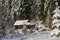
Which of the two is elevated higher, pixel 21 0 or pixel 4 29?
pixel 21 0

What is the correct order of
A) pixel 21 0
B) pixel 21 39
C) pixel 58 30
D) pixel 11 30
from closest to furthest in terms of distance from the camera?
pixel 21 39 → pixel 58 30 → pixel 11 30 → pixel 21 0

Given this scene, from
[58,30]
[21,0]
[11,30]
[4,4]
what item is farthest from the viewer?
[21,0]

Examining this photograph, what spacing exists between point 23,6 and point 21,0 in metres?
0.53

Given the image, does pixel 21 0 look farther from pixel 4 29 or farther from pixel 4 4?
pixel 4 29

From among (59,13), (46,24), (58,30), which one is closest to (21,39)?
(58,30)

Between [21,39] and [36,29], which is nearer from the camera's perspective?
[21,39]

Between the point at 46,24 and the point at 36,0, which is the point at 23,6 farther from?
the point at 46,24

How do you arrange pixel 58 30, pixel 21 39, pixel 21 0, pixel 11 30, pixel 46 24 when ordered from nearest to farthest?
pixel 21 39
pixel 58 30
pixel 11 30
pixel 46 24
pixel 21 0

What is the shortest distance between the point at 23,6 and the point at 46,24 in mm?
1945

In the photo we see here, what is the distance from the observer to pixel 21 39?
683 centimetres

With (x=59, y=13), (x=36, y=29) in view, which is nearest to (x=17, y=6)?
(x=36, y=29)

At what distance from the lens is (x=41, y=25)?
393 inches

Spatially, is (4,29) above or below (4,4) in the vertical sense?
below

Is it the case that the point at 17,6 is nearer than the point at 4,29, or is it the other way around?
the point at 4,29
